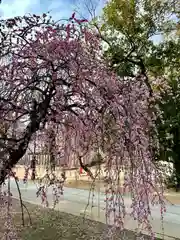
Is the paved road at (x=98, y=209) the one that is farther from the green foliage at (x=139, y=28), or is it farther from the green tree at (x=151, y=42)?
the green foliage at (x=139, y=28)

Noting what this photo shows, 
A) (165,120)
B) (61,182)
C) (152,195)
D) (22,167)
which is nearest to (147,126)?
(152,195)

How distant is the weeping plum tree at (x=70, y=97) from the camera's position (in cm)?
169

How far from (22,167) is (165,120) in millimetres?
5413

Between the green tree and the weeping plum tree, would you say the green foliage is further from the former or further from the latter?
the weeping plum tree

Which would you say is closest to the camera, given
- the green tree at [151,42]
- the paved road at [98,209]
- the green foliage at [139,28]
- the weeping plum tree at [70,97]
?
the weeping plum tree at [70,97]

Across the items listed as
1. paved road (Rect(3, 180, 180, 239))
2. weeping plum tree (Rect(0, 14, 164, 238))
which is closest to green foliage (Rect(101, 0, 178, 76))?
paved road (Rect(3, 180, 180, 239))

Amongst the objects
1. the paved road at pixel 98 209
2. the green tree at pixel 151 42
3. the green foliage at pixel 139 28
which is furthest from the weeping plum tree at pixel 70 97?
the green foliage at pixel 139 28

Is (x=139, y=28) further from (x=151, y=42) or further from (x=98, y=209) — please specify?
(x=98, y=209)

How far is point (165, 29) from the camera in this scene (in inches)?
292

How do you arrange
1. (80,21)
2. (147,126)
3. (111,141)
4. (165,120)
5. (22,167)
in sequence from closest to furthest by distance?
(80,21)
(111,141)
(147,126)
(22,167)
(165,120)

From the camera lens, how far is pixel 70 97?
192 centimetres

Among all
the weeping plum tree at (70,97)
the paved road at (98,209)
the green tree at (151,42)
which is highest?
the green tree at (151,42)

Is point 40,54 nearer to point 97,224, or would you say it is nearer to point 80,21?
point 80,21

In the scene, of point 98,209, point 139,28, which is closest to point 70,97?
point 98,209
